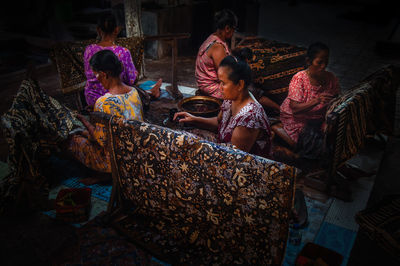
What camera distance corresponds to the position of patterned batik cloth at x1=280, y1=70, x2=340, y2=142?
11.0ft

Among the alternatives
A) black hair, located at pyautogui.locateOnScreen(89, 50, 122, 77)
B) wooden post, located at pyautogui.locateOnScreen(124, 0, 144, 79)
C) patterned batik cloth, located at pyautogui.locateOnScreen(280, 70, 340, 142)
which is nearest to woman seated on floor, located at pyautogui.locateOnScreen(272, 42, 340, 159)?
patterned batik cloth, located at pyautogui.locateOnScreen(280, 70, 340, 142)

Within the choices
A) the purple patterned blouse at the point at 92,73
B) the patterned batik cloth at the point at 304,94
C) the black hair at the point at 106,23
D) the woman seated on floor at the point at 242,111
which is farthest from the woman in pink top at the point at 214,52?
the woman seated on floor at the point at 242,111

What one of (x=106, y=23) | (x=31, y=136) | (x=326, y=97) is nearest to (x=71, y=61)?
(x=106, y=23)

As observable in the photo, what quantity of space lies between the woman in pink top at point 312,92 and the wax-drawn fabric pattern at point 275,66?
59cm

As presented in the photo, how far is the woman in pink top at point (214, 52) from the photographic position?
405cm

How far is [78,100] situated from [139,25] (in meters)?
2.31

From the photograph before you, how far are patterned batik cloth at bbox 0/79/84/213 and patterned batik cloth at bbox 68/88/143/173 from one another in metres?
0.20

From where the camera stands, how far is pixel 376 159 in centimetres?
387

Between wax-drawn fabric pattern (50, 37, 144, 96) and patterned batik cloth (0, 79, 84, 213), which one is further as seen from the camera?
wax-drawn fabric pattern (50, 37, 144, 96)

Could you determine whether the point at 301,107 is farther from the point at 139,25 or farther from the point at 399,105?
the point at 139,25

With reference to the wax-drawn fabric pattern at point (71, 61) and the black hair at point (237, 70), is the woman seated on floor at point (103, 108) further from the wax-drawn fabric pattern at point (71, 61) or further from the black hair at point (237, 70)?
the wax-drawn fabric pattern at point (71, 61)

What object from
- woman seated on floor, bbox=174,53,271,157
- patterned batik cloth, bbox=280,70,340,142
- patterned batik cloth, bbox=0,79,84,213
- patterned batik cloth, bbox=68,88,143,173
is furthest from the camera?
patterned batik cloth, bbox=280,70,340,142

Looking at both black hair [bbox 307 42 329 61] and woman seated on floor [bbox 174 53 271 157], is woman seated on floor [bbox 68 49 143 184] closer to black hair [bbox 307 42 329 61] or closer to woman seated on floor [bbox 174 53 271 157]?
woman seated on floor [bbox 174 53 271 157]

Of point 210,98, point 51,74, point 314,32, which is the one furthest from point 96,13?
point 314,32
